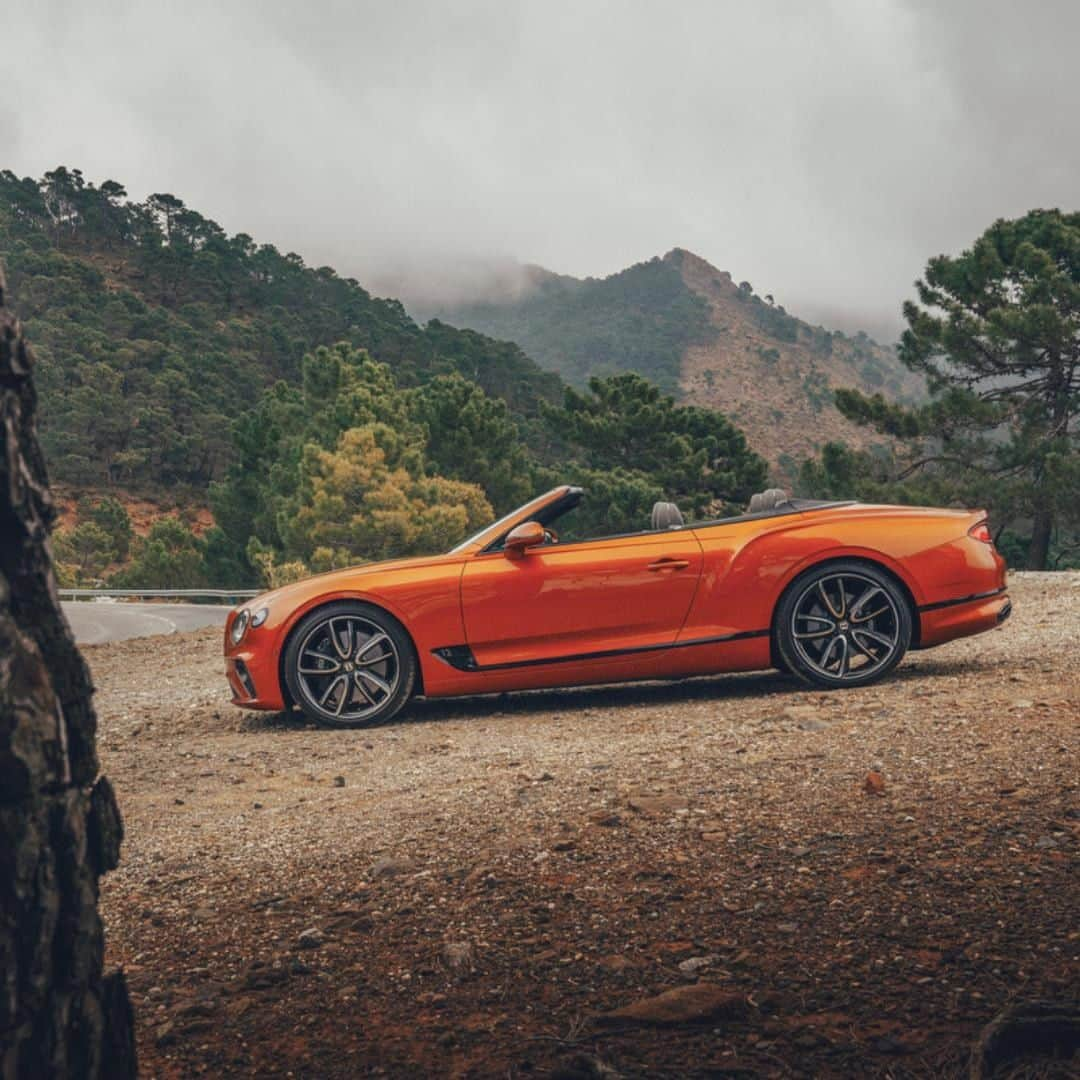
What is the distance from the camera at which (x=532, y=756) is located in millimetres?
5180

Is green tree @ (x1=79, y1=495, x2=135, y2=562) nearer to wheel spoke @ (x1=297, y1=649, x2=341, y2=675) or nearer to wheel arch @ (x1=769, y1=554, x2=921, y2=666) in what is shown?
wheel spoke @ (x1=297, y1=649, x2=341, y2=675)

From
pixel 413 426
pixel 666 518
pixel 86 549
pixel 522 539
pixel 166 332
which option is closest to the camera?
pixel 522 539

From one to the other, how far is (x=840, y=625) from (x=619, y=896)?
3.83 m

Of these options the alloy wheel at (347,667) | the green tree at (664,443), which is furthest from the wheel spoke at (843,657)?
the green tree at (664,443)

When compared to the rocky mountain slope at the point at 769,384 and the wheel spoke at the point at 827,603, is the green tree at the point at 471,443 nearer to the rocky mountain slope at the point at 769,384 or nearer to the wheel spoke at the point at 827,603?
the wheel spoke at the point at 827,603

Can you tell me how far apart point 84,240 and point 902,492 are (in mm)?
103765

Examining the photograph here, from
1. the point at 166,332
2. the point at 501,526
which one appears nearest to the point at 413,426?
the point at 501,526

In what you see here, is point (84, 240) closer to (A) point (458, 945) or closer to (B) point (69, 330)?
(B) point (69, 330)

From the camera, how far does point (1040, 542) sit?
32594 millimetres

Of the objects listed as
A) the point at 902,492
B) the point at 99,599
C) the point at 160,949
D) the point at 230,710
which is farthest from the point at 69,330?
the point at 160,949

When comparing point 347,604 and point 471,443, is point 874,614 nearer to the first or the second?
point 347,604

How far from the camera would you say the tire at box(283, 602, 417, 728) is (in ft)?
21.5

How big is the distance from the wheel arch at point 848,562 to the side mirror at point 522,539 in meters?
1.50

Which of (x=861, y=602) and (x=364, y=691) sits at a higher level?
(x=861, y=602)
